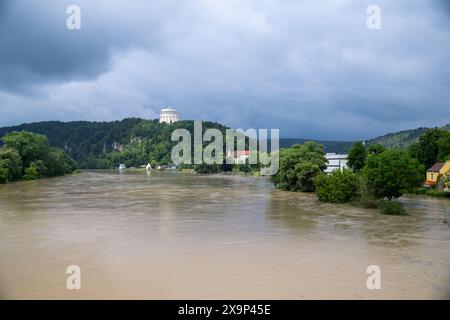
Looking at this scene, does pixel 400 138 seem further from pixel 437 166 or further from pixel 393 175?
pixel 393 175

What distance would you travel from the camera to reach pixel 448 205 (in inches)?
1055

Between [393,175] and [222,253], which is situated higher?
[393,175]

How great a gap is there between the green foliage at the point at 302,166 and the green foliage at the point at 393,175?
31.0 ft

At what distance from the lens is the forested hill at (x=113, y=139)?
5143 inches

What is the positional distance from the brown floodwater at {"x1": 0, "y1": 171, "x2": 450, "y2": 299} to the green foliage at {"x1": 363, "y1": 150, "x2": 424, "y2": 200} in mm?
1698

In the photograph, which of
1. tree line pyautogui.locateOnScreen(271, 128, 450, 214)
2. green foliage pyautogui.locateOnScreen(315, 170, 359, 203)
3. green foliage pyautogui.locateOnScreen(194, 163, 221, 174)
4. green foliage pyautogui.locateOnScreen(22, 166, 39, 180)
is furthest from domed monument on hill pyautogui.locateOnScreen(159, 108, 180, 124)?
green foliage pyautogui.locateOnScreen(315, 170, 359, 203)

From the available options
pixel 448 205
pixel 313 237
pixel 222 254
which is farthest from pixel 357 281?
pixel 448 205

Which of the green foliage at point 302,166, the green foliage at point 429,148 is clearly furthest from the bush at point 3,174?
the green foliage at point 429,148

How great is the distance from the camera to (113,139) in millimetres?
157000

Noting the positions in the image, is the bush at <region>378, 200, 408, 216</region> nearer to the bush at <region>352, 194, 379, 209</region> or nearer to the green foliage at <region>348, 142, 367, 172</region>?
the bush at <region>352, 194, 379, 209</region>

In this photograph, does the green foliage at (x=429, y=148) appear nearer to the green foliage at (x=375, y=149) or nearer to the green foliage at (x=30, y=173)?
A: the green foliage at (x=375, y=149)

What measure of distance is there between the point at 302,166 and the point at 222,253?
881 inches

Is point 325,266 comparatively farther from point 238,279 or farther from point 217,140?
point 217,140

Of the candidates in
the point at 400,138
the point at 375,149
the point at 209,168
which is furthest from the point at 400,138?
the point at 375,149
